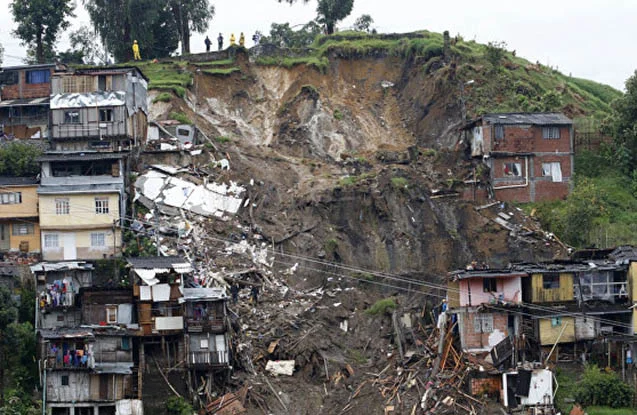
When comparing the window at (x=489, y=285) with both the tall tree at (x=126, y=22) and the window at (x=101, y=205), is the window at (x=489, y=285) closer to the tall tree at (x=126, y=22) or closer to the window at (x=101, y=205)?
the window at (x=101, y=205)

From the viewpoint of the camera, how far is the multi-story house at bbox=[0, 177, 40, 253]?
6397cm

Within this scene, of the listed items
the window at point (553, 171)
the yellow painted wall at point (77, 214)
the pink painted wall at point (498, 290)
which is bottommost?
the pink painted wall at point (498, 290)

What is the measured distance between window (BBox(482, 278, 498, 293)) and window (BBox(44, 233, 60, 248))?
71.0 feet

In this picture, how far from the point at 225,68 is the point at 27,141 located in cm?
1735

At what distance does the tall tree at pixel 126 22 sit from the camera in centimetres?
8400

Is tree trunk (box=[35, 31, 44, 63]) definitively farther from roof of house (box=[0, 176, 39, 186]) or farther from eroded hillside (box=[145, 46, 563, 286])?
roof of house (box=[0, 176, 39, 186])

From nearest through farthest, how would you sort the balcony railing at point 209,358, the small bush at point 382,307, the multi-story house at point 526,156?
Answer: the balcony railing at point 209,358
the small bush at point 382,307
the multi-story house at point 526,156

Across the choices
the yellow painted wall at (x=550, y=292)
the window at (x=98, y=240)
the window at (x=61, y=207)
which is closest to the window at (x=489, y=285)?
the yellow painted wall at (x=550, y=292)

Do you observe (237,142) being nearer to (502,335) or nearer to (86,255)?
(86,255)

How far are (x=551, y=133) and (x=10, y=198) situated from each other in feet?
102

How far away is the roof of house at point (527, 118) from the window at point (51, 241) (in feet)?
84.5

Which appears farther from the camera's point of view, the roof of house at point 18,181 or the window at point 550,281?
the roof of house at point 18,181

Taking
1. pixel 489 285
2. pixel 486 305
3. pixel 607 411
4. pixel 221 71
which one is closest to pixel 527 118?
pixel 489 285

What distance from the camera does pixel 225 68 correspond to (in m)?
83.3
